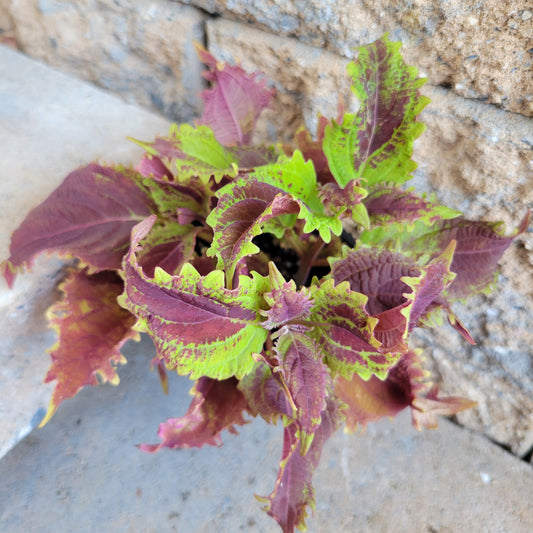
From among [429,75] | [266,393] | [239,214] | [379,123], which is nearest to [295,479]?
[266,393]

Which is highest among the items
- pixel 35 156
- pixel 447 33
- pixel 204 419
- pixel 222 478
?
pixel 447 33

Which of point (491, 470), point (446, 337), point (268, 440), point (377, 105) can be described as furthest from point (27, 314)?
point (491, 470)

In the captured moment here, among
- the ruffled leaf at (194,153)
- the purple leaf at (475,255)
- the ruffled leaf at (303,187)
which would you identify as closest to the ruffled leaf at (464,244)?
the purple leaf at (475,255)

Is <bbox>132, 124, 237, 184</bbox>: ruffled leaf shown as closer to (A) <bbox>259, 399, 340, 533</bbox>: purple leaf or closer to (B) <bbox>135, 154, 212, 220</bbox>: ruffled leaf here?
(B) <bbox>135, 154, 212, 220</bbox>: ruffled leaf

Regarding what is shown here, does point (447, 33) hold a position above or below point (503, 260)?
above

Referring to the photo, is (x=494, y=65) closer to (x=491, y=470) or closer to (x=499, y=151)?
(x=499, y=151)

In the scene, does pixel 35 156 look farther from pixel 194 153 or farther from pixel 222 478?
pixel 222 478
